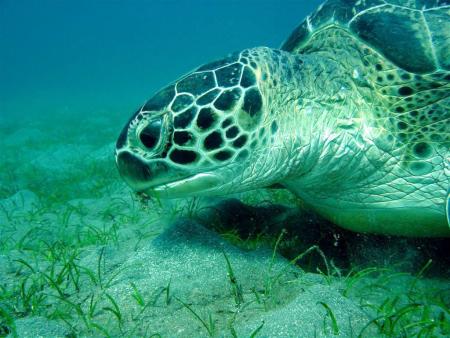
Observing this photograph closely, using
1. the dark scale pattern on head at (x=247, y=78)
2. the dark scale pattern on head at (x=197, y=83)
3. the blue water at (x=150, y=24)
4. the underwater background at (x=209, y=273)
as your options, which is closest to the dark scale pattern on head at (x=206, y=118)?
the dark scale pattern on head at (x=197, y=83)

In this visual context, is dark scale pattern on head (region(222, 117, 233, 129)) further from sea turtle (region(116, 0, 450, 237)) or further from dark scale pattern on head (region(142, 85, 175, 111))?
dark scale pattern on head (region(142, 85, 175, 111))

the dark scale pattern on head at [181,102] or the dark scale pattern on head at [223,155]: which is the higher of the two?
the dark scale pattern on head at [181,102]

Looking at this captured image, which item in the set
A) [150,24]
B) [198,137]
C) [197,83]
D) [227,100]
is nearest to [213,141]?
[198,137]

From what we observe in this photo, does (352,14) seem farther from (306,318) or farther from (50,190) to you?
(50,190)

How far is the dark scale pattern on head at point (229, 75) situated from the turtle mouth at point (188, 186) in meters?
0.43

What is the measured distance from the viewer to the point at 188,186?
5.39ft

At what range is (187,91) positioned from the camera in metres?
1.67

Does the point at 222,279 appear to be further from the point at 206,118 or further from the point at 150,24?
the point at 150,24

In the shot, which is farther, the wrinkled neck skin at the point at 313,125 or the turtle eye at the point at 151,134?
the wrinkled neck skin at the point at 313,125

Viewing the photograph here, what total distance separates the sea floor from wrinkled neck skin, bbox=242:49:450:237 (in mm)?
288

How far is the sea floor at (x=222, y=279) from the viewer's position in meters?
1.28

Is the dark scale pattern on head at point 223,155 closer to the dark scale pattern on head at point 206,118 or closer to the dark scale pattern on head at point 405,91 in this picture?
the dark scale pattern on head at point 206,118

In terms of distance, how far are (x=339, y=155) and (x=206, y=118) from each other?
2.36ft

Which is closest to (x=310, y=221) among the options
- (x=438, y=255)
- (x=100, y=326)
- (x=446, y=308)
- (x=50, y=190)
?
(x=438, y=255)
